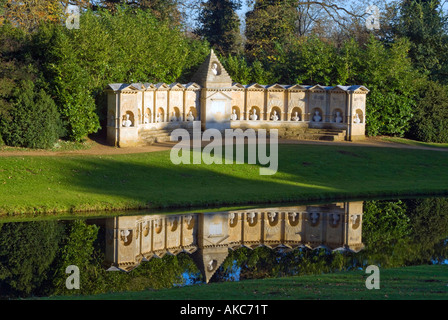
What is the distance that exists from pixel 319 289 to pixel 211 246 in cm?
736

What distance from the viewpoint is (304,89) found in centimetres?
3919

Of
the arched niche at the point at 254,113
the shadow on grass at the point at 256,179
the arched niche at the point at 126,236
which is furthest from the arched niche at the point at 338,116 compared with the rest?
the arched niche at the point at 126,236

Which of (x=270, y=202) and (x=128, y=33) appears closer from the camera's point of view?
(x=270, y=202)

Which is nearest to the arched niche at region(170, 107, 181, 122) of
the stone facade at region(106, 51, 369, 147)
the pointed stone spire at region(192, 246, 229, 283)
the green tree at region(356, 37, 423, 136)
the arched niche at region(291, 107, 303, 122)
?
the stone facade at region(106, 51, 369, 147)

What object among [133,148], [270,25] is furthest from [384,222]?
[270,25]

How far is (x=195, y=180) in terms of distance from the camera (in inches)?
1102

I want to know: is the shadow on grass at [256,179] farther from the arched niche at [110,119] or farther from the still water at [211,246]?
the arched niche at [110,119]

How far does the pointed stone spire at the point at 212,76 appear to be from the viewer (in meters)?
37.6

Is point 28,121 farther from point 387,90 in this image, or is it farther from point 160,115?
point 387,90

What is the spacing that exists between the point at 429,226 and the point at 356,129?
47.1 feet

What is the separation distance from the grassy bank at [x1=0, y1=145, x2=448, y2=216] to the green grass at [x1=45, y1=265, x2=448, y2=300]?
32.8ft

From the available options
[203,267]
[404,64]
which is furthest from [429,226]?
[404,64]

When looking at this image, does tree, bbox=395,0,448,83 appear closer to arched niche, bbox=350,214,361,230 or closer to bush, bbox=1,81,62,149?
arched niche, bbox=350,214,361,230
